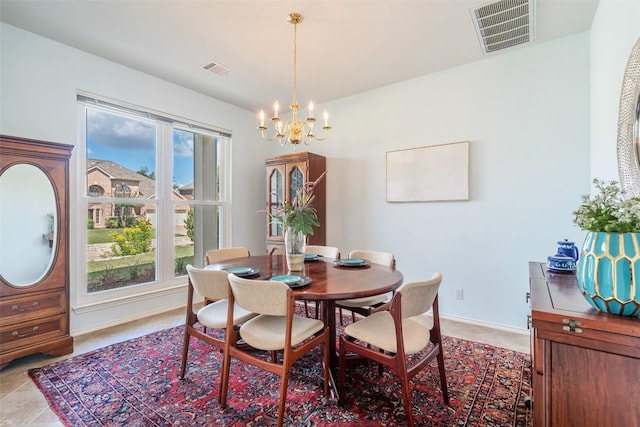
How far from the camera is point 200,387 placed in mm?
1946

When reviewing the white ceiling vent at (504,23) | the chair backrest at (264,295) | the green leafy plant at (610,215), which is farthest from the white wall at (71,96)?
the green leafy plant at (610,215)

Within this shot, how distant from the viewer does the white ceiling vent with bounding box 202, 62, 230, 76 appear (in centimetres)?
302

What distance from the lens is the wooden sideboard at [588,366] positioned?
0.83m

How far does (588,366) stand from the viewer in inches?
34.8

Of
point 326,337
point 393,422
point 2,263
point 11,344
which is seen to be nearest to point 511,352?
Answer: point 393,422

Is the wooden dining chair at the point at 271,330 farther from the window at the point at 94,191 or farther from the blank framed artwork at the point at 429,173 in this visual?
the window at the point at 94,191

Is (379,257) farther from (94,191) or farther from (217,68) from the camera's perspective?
(94,191)

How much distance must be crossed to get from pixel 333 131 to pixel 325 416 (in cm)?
330

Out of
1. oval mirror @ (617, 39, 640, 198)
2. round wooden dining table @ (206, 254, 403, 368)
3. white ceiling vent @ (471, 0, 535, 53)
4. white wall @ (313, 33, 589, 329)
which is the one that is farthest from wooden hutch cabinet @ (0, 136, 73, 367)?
oval mirror @ (617, 39, 640, 198)

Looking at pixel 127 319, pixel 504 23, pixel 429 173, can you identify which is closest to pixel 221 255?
pixel 127 319

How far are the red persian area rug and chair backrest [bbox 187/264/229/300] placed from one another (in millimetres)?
665

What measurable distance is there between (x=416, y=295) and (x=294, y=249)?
0.96 metres

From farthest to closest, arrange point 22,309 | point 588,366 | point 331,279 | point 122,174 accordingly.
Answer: point 122,174 → point 22,309 → point 331,279 → point 588,366

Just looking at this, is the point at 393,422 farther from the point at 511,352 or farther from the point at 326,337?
the point at 511,352
